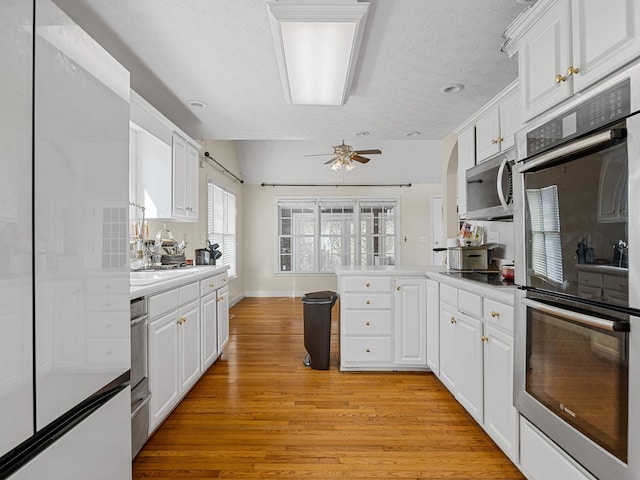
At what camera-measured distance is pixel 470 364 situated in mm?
2186

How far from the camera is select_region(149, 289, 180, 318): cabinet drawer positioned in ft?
6.45

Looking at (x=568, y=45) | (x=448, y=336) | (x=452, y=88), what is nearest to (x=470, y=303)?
(x=448, y=336)

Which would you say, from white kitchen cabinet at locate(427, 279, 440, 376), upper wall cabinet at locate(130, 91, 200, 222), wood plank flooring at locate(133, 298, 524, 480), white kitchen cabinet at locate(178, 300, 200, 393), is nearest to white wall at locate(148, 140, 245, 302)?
upper wall cabinet at locate(130, 91, 200, 222)

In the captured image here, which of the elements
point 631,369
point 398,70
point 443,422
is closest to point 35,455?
point 631,369

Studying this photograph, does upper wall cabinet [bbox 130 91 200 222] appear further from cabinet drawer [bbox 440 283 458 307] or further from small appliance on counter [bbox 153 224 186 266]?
cabinet drawer [bbox 440 283 458 307]

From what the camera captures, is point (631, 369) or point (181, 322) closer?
point (631, 369)

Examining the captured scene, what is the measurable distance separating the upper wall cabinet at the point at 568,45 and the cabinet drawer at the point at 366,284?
1803 millimetres

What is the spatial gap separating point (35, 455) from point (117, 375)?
34 centimetres

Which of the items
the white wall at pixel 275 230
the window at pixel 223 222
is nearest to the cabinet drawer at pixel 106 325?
the window at pixel 223 222

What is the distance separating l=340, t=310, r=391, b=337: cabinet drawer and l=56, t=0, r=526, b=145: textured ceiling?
1.79 metres

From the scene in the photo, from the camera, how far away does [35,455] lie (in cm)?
80

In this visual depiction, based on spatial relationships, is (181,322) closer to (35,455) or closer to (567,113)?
(35,455)

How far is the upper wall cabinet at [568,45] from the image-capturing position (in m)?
1.08

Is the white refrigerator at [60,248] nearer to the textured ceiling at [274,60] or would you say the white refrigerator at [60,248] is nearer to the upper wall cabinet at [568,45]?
the textured ceiling at [274,60]
